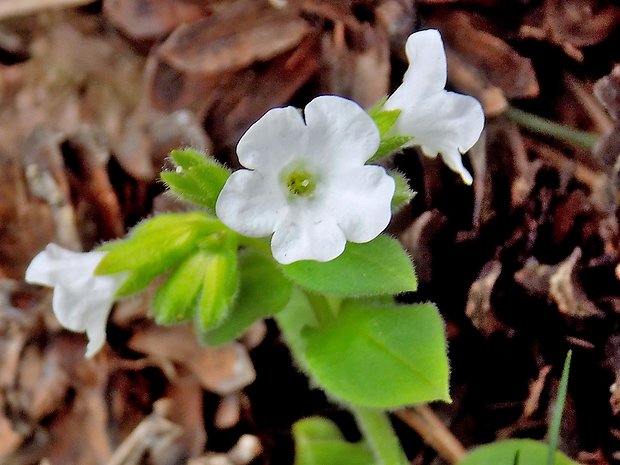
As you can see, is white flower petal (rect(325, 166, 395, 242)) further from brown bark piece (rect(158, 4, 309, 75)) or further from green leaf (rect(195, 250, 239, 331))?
brown bark piece (rect(158, 4, 309, 75))

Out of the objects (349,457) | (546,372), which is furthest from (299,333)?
(546,372)

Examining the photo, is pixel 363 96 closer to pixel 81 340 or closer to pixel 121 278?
pixel 121 278

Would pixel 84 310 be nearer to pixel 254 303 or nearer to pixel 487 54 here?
pixel 254 303

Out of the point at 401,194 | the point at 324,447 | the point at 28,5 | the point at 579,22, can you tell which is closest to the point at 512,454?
the point at 324,447

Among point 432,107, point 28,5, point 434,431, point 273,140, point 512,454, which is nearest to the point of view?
point 273,140

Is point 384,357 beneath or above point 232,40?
beneath

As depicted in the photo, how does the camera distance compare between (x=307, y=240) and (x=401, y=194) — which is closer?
(x=307, y=240)

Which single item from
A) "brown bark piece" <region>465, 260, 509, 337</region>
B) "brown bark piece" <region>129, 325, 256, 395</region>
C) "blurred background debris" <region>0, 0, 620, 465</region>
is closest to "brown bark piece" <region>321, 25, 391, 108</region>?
"blurred background debris" <region>0, 0, 620, 465</region>
